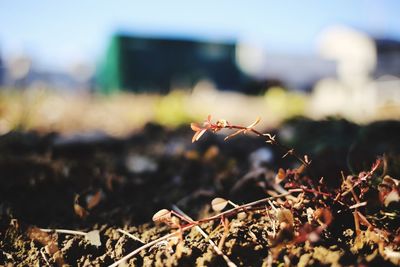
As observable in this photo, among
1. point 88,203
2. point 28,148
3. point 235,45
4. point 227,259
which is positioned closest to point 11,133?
point 28,148

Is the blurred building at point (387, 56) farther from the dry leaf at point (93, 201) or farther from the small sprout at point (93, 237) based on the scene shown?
the small sprout at point (93, 237)

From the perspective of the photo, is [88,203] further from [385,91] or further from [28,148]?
[385,91]

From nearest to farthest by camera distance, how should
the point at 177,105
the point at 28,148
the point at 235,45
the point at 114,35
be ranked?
1. the point at 28,148
2. the point at 177,105
3. the point at 114,35
4. the point at 235,45

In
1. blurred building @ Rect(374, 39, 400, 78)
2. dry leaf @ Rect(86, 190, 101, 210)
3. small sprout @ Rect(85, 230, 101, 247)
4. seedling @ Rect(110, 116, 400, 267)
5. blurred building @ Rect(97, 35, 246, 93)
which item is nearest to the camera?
seedling @ Rect(110, 116, 400, 267)

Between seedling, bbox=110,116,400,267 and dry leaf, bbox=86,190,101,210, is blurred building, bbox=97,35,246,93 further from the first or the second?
seedling, bbox=110,116,400,267

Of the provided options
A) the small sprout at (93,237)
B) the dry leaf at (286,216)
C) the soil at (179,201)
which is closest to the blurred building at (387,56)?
the soil at (179,201)

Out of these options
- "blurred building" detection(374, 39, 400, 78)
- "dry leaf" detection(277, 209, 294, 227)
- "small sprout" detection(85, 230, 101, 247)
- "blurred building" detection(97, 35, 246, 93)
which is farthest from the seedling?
"blurred building" detection(374, 39, 400, 78)

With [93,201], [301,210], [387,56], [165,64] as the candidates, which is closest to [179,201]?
[93,201]

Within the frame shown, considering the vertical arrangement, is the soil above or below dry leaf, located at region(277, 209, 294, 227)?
below
